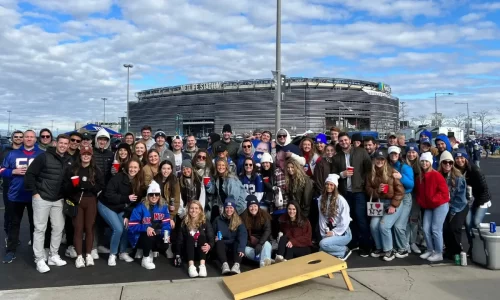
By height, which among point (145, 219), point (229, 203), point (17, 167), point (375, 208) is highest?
point (17, 167)

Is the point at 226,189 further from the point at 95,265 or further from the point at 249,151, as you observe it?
the point at 95,265

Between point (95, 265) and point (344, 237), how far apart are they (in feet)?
12.0

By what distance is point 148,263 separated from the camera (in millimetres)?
5695

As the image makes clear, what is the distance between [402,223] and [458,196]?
90 centimetres

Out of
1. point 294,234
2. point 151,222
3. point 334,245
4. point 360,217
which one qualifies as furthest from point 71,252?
point 360,217

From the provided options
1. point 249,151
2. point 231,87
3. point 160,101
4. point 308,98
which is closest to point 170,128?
point 160,101

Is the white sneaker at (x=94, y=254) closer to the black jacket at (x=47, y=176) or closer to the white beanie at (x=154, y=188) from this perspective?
the black jacket at (x=47, y=176)

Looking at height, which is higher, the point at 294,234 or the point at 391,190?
the point at 391,190

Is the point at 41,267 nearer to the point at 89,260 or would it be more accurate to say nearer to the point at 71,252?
the point at 89,260

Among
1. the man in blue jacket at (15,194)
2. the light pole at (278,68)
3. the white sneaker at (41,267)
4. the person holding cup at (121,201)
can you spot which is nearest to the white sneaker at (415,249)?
the person holding cup at (121,201)

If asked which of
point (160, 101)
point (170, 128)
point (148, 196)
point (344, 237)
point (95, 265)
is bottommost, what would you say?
point (95, 265)

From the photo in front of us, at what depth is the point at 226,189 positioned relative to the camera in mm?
6250

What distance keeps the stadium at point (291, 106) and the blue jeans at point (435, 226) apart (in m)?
85.2

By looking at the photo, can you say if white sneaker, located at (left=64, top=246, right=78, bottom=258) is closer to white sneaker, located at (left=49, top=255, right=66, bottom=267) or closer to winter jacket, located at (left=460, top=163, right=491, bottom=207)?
white sneaker, located at (left=49, top=255, right=66, bottom=267)
